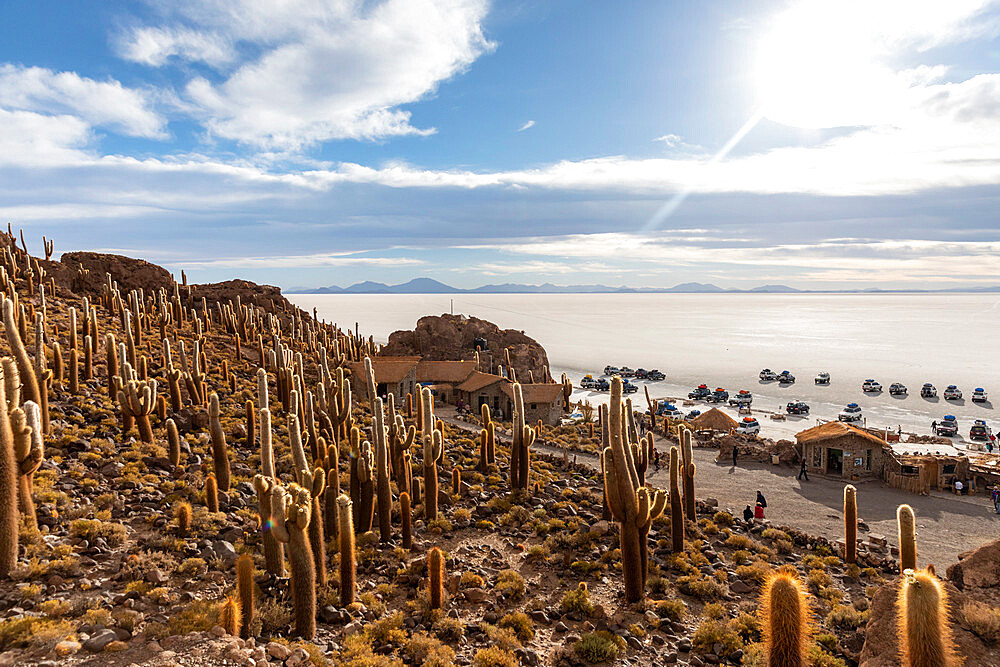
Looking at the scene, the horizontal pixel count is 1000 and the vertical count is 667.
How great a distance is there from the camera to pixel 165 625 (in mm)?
9617

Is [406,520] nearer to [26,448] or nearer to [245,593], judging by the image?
[245,593]

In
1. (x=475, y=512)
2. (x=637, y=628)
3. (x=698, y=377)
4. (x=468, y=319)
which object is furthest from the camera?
(x=698, y=377)

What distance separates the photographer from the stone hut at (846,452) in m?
30.9

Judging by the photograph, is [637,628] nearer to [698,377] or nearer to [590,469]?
[590,469]

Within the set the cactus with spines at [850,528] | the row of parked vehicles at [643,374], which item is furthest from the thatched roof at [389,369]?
the row of parked vehicles at [643,374]

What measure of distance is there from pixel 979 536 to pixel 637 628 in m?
19.2

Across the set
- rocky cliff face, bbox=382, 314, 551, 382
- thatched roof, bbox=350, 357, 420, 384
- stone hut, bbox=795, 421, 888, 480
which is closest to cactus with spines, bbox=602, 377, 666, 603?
stone hut, bbox=795, 421, 888, 480

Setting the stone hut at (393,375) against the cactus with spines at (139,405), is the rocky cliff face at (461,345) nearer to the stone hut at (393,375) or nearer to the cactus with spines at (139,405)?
the stone hut at (393,375)

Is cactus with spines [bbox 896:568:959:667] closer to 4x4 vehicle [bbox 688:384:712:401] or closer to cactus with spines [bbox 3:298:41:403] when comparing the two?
cactus with spines [bbox 3:298:41:403]

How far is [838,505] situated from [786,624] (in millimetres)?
22941

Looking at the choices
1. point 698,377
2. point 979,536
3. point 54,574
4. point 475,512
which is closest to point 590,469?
point 475,512

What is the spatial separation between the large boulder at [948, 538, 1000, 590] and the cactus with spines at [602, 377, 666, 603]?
6.05m

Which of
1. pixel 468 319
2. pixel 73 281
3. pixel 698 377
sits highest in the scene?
pixel 73 281

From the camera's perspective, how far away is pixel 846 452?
31.2 m
